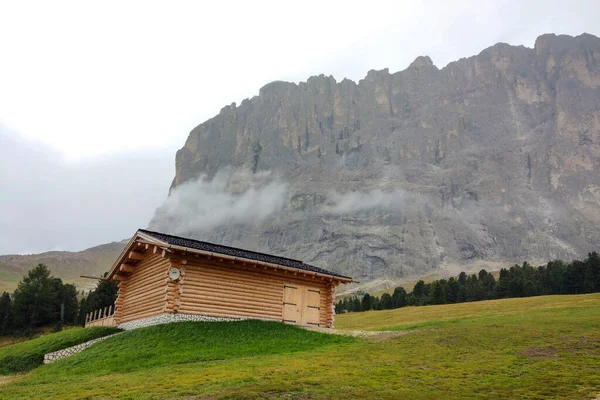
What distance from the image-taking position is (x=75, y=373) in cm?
1939

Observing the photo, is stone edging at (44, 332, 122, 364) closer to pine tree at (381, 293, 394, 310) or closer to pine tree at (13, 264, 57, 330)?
pine tree at (13, 264, 57, 330)

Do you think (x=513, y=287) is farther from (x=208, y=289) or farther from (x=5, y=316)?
(x=5, y=316)

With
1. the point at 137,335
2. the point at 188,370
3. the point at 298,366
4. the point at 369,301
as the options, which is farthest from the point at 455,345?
the point at 369,301

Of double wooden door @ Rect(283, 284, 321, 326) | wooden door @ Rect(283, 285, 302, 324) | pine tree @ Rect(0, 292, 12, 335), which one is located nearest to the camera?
wooden door @ Rect(283, 285, 302, 324)

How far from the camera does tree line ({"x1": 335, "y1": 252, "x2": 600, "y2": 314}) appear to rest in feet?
257

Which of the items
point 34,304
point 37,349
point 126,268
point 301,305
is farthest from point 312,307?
point 34,304

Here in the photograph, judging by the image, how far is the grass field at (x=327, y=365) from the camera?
44.3 ft

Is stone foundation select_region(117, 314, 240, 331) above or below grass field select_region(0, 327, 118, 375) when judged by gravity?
above

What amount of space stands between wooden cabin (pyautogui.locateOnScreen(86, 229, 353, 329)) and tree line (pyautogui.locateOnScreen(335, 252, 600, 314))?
2320 inches

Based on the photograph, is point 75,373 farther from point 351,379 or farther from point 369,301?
point 369,301

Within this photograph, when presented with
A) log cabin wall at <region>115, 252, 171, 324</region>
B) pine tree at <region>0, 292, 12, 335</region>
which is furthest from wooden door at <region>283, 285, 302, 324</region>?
pine tree at <region>0, 292, 12, 335</region>

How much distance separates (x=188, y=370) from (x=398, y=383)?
24.2 ft

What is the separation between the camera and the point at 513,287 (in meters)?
82.0

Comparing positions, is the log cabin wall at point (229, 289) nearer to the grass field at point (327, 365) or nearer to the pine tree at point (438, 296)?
the grass field at point (327, 365)
